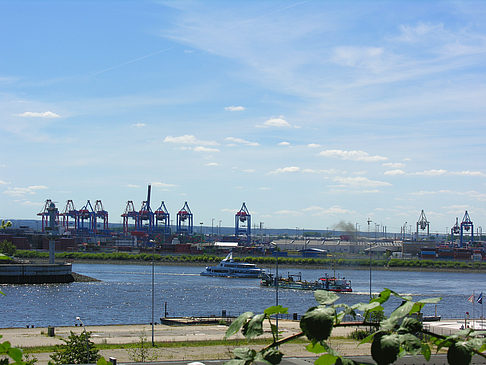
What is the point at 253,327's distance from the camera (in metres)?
2.22

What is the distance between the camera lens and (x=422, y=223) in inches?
6998

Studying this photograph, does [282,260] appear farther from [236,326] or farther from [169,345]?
[236,326]

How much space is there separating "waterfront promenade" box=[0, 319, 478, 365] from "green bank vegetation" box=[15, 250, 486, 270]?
257 ft

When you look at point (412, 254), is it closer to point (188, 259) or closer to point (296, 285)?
point (188, 259)

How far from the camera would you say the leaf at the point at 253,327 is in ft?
7.22

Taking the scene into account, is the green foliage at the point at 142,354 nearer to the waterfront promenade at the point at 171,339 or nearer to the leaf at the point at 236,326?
the waterfront promenade at the point at 171,339

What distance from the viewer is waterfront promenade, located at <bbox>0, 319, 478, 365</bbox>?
80.1ft

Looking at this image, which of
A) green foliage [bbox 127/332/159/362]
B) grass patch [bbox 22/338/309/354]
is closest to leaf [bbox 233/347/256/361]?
green foliage [bbox 127/332/159/362]

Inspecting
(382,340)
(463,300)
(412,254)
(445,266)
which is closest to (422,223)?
(412,254)

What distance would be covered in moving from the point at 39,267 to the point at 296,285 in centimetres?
2691

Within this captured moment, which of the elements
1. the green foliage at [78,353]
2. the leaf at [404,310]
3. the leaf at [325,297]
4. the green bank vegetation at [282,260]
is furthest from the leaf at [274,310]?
the green bank vegetation at [282,260]

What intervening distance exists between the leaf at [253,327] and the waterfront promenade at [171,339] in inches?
780

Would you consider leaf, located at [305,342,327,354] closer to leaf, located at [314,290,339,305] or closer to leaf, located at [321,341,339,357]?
leaf, located at [321,341,339,357]

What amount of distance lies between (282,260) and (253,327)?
375 feet
